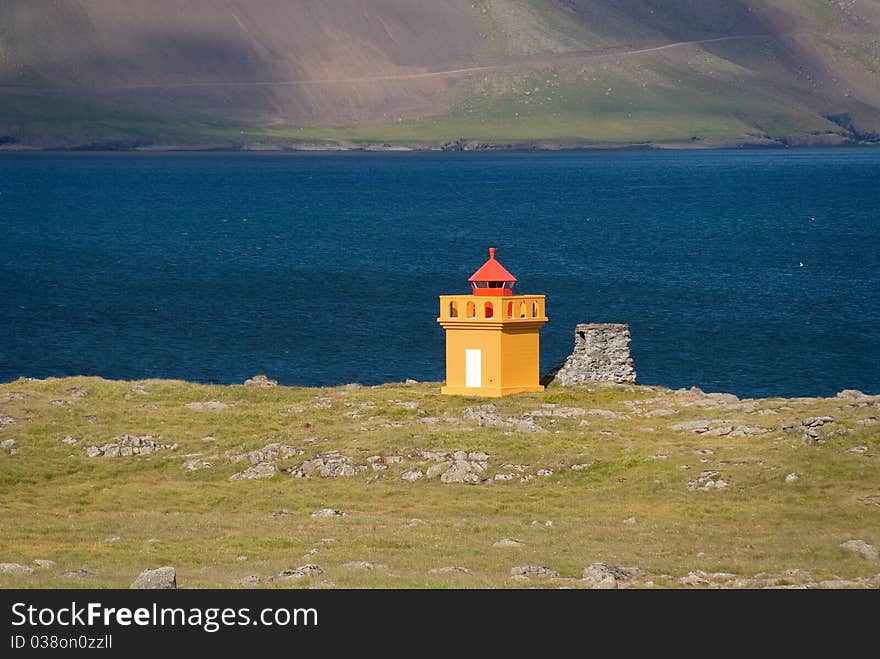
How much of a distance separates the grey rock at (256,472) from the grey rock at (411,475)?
3.15 metres

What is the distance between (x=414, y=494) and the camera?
3947cm

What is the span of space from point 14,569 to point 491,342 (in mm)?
22539

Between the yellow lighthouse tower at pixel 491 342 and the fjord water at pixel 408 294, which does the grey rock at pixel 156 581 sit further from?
the fjord water at pixel 408 294

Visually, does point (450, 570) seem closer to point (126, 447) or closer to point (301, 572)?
point (301, 572)

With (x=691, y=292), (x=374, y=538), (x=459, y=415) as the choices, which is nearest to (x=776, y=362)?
(x=691, y=292)

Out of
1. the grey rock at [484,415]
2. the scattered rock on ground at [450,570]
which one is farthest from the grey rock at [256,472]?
the scattered rock on ground at [450,570]

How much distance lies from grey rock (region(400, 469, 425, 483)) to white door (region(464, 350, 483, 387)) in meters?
10.4

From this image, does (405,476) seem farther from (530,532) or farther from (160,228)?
(160,228)

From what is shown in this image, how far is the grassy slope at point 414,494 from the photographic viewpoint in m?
31.9

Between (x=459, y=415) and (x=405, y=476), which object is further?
(x=459, y=415)

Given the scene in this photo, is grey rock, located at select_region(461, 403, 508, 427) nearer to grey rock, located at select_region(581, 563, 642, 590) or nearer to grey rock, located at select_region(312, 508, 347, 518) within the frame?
grey rock, located at select_region(312, 508, 347, 518)

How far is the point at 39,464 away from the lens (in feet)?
140

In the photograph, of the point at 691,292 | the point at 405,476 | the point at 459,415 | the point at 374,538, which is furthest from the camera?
the point at 691,292

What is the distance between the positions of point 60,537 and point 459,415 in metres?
13.9
